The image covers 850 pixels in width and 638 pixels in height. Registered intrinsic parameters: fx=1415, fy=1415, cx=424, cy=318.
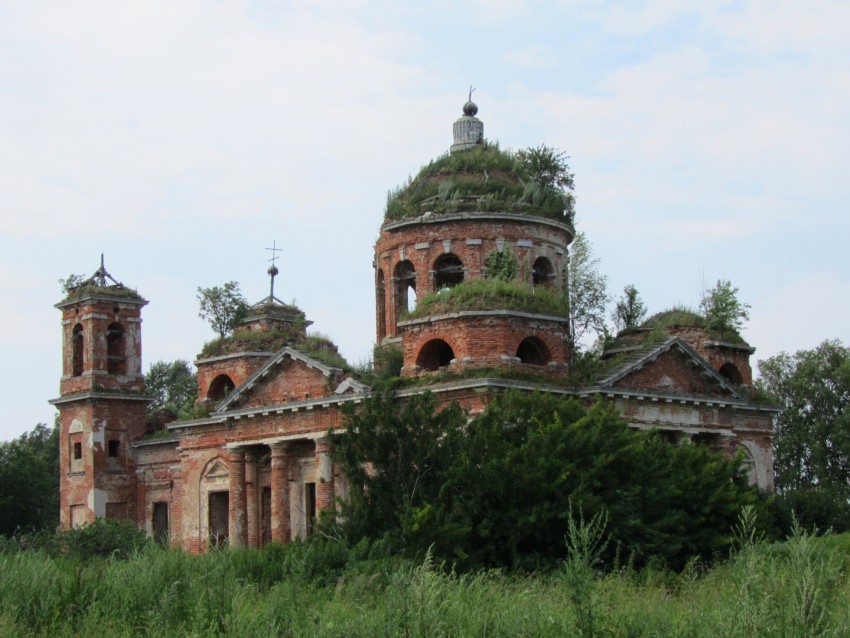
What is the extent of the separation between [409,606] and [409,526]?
8.49 metres

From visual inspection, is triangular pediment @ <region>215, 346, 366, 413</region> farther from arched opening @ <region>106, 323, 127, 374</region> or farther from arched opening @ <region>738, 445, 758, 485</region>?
arched opening @ <region>738, 445, 758, 485</region>

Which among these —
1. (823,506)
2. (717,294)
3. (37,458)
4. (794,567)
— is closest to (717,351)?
(717,294)

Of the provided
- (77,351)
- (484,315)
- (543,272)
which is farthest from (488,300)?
(77,351)

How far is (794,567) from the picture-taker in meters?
11.7

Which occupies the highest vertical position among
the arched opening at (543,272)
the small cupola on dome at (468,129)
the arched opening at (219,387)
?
the small cupola on dome at (468,129)

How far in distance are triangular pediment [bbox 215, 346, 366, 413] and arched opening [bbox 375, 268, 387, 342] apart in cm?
265

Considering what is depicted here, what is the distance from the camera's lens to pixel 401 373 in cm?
2591

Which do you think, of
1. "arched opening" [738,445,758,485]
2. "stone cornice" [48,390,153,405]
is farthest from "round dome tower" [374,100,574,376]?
"stone cornice" [48,390,153,405]

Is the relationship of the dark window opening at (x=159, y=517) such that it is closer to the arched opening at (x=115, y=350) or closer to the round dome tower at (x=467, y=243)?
the arched opening at (x=115, y=350)

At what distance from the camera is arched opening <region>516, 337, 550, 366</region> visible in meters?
25.4

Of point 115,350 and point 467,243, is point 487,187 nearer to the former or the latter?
point 467,243

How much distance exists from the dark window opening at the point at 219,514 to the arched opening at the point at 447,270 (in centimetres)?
674

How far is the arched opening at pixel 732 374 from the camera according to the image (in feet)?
96.9

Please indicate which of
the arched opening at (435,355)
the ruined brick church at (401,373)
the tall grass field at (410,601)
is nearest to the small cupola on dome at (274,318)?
the ruined brick church at (401,373)
